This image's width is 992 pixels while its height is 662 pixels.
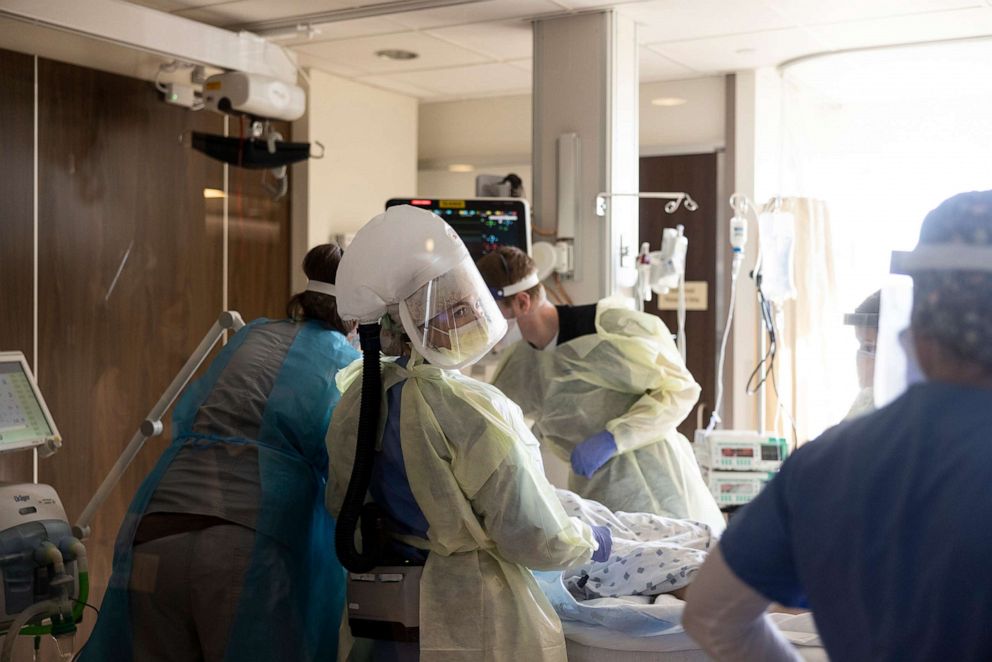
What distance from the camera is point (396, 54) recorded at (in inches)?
193

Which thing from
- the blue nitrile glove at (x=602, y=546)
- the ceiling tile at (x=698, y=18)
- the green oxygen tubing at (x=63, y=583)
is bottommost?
Answer: the green oxygen tubing at (x=63, y=583)

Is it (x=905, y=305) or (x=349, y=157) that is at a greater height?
(x=349, y=157)

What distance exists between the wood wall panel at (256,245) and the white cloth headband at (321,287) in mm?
2615

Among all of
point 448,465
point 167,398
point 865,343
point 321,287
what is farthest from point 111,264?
point 865,343

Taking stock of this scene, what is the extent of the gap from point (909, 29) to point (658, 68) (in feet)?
4.09

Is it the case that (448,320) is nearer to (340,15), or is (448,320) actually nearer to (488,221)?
(488,221)

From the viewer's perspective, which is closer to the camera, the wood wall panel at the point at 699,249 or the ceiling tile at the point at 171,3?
the ceiling tile at the point at 171,3

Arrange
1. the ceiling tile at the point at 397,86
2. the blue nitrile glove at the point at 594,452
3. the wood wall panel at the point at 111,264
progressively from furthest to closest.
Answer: the ceiling tile at the point at 397,86, the wood wall panel at the point at 111,264, the blue nitrile glove at the point at 594,452

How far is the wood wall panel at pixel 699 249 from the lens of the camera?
5.62 meters

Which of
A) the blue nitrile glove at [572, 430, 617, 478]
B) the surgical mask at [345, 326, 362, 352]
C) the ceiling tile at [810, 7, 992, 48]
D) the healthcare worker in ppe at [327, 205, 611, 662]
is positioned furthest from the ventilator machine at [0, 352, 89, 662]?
the ceiling tile at [810, 7, 992, 48]

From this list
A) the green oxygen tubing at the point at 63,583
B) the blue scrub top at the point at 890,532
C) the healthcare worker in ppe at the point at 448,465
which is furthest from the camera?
the green oxygen tubing at the point at 63,583

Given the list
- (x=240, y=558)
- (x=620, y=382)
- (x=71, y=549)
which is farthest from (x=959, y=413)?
(x=71, y=549)

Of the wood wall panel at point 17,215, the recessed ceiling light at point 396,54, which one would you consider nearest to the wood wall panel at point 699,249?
the recessed ceiling light at point 396,54

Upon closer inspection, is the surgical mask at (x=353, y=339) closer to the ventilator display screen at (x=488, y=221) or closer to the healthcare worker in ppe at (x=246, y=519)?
the healthcare worker in ppe at (x=246, y=519)
